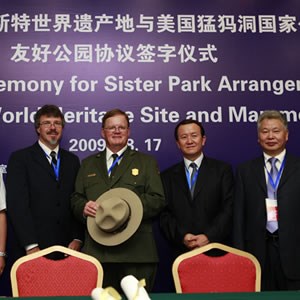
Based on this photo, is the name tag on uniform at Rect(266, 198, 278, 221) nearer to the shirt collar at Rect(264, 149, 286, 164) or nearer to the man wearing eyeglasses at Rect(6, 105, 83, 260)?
the shirt collar at Rect(264, 149, 286, 164)

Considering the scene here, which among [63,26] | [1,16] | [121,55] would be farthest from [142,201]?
[1,16]

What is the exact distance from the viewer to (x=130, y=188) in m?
3.18

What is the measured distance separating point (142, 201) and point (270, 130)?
0.95 metres

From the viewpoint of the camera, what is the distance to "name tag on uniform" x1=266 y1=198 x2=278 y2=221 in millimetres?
3066

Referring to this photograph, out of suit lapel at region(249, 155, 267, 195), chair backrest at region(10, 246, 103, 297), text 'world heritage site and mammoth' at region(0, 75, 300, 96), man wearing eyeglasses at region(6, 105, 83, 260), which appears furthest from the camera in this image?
text 'world heritage site and mammoth' at region(0, 75, 300, 96)

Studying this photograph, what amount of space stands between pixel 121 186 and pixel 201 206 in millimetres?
577

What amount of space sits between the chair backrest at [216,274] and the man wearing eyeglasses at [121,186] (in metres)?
0.58

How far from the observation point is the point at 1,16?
4258 mm

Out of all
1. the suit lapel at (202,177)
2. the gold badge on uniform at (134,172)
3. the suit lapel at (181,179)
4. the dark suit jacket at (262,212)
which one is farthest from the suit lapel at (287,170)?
the gold badge on uniform at (134,172)

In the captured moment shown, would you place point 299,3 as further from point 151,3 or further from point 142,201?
point 142,201

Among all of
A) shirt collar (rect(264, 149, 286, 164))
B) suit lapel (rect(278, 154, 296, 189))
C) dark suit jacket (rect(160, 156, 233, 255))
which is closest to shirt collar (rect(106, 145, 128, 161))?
dark suit jacket (rect(160, 156, 233, 255))

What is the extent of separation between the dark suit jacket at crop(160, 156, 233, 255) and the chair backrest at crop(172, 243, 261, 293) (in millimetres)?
699

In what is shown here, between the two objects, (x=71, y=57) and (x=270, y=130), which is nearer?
(x=270, y=130)

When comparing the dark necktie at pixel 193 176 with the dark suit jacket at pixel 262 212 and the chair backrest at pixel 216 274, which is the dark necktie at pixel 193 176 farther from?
the chair backrest at pixel 216 274
